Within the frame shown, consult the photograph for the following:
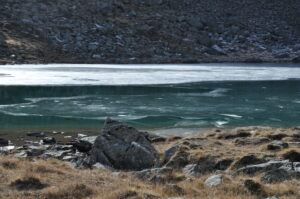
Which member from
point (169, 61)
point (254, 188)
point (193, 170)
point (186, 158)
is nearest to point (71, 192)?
point (254, 188)

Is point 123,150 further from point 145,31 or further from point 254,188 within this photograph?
point 145,31

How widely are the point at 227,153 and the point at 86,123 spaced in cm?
898

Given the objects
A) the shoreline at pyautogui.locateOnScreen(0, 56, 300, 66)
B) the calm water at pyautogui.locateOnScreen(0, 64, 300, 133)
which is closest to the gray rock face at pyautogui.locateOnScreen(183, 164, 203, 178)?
the calm water at pyautogui.locateOnScreen(0, 64, 300, 133)

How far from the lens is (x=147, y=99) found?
88.6 ft

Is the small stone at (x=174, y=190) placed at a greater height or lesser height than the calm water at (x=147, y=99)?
greater

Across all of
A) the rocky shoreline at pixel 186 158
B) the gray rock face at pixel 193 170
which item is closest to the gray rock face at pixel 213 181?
the rocky shoreline at pixel 186 158

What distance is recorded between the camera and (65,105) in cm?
2412

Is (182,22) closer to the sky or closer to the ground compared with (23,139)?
closer to the sky

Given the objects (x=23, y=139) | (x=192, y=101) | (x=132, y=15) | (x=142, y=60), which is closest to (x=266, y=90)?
(x=192, y=101)

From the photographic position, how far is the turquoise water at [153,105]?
67.0 feet

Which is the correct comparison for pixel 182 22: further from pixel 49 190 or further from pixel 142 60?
pixel 49 190

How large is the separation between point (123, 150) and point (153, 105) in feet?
41.6

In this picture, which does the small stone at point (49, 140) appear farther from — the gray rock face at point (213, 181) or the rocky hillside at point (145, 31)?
the rocky hillside at point (145, 31)

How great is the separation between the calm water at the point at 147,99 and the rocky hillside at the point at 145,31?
550 inches
